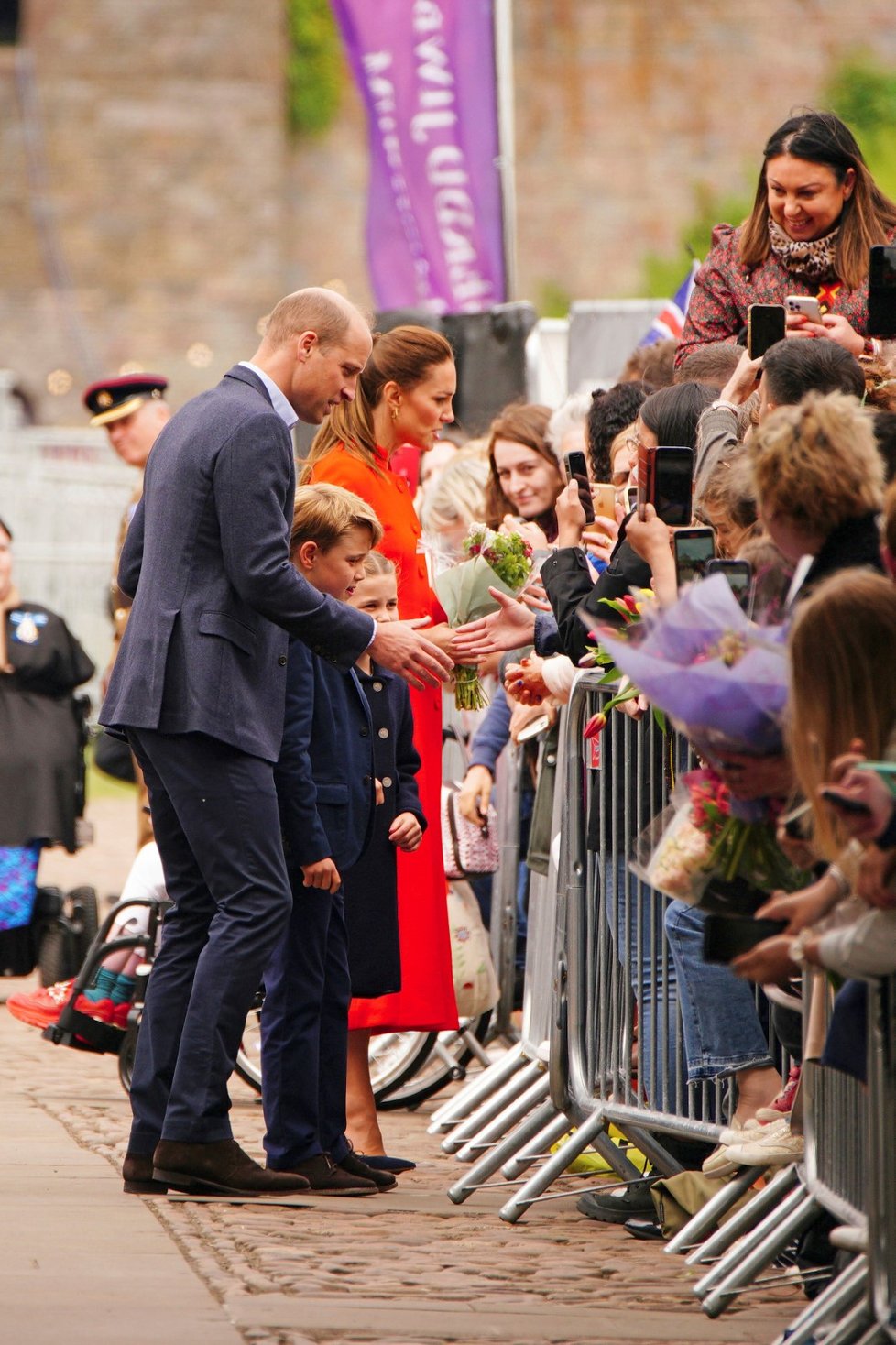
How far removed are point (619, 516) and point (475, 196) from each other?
7476 mm

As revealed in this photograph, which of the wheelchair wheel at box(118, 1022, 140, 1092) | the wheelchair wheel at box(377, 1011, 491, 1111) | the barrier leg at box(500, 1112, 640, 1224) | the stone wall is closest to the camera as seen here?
the barrier leg at box(500, 1112, 640, 1224)

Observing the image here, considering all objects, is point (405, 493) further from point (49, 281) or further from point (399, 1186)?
point (49, 281)

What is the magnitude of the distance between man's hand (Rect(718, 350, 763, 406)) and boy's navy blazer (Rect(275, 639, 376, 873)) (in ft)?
3.98

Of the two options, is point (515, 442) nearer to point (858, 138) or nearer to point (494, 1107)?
point (494, 1107)

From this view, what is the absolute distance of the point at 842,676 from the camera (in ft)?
11.8

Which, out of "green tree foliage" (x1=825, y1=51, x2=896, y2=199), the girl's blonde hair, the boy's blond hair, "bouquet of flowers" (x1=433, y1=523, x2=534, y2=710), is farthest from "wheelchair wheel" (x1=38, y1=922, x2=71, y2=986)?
"green tree foliage" (x1=825, y1=51, x2=896, y2=199)

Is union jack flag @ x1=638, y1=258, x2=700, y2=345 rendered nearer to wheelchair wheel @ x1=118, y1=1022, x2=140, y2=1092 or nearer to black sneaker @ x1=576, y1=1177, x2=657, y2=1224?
wheelchair wheel @ x1=118, y1=1022, x2=140, y2=1092

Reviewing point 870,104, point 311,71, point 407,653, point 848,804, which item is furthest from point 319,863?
point 870,104

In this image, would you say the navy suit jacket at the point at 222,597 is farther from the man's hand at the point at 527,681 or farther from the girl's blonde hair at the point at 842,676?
the girl's blonde hair at the point at 842,676

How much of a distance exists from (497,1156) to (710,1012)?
103cm

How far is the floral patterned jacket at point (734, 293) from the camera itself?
5.98 m

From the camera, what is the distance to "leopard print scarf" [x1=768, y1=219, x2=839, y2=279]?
19.9 ft

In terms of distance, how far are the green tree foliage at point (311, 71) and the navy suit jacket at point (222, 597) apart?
34.3 metres

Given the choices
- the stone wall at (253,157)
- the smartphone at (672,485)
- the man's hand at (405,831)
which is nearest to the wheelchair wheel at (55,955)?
the man's hand at (405,831)
